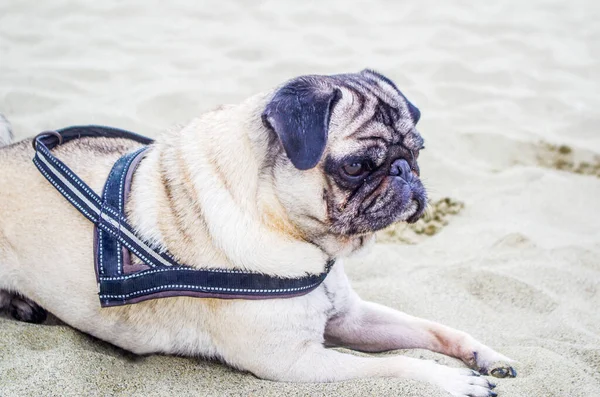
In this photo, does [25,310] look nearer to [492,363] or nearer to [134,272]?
[134,272]

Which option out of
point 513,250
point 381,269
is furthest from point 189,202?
point 513,250

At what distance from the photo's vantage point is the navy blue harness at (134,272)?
237 centimetres

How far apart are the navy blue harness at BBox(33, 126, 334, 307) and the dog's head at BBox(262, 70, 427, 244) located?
269mm

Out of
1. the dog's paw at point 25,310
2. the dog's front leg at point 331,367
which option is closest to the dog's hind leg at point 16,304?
the dog's paw at point 25,310

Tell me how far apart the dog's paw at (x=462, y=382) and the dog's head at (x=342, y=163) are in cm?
60

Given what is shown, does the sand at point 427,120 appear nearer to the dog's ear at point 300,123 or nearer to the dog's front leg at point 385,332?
the dog's front leg at point 385,332

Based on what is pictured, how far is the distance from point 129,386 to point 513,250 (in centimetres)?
232

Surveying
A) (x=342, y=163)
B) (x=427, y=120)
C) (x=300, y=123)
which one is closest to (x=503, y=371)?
(x=342, y=163)

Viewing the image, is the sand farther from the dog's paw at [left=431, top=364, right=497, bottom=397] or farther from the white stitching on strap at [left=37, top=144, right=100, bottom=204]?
the white stitching on strap at [left=37, top=144, right=100, bottom=204]

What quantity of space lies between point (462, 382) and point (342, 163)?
937 millimetres

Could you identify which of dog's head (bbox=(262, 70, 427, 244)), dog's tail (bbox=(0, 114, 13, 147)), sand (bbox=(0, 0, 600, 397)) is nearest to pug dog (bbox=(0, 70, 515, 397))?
dog's head (bbox=(262, 70, 427, 244))

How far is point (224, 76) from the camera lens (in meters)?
5.61

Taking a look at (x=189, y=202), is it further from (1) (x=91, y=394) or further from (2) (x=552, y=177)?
(2) (x=552, y=177)

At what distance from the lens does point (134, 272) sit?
7.85 feet
